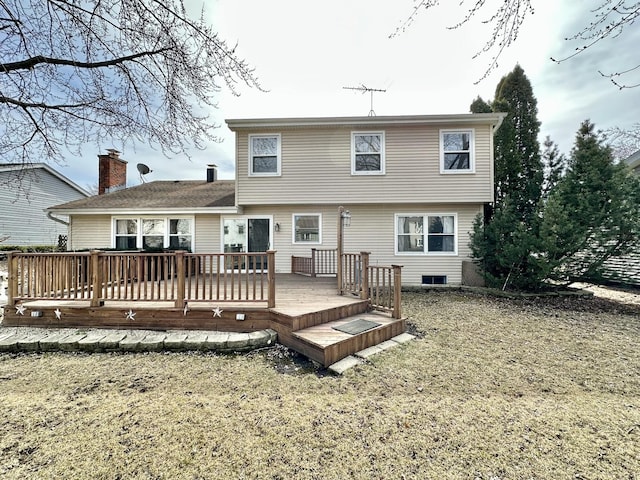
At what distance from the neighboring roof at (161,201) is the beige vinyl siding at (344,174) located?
144 centimetres

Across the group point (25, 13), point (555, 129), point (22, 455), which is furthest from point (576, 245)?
point (25, 13)

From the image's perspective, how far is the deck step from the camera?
3799 millimetres

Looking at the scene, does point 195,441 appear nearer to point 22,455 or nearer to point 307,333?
point 22,455

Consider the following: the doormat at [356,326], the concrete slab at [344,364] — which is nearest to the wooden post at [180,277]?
the doormat at [356,326]

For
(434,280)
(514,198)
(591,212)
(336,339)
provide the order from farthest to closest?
(434,280), (514,198), (591,212), (336,339)

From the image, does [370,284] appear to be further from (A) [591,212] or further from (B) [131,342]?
(A) [591,212]

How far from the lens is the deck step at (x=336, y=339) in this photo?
150 inches

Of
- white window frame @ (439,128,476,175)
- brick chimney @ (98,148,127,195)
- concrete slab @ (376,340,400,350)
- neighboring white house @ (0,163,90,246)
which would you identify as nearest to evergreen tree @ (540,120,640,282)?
white window frame @ (439,128,476,175)

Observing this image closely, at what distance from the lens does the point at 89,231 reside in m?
9.80

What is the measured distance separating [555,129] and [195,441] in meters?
12.8

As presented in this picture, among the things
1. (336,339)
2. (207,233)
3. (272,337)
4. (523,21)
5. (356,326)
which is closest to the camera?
(523,21)

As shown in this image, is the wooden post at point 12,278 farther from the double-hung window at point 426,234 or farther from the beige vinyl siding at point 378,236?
the double-hung window at point 426,234

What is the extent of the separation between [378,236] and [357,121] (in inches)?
148

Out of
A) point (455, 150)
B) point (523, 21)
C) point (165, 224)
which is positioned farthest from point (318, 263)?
point (523, 21)
